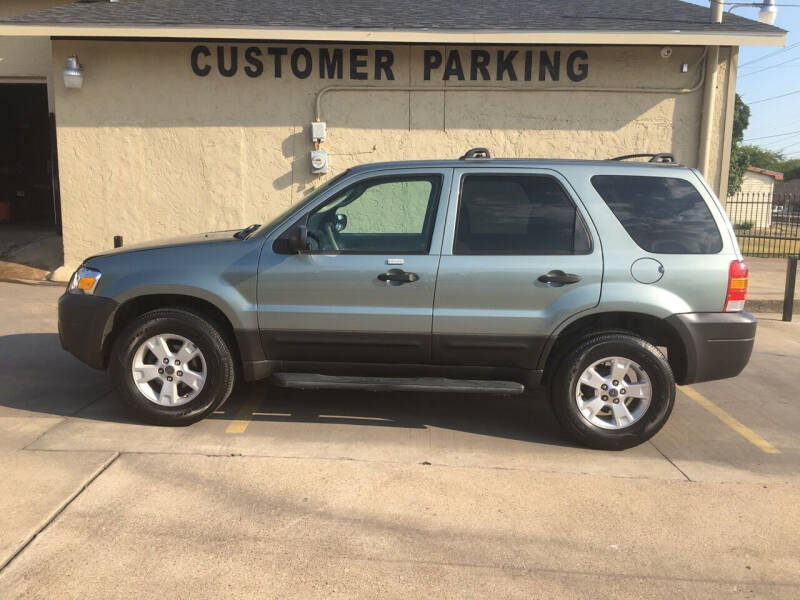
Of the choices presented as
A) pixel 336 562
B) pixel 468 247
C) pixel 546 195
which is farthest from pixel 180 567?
pixel 546 195

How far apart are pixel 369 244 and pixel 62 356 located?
11.8 ft

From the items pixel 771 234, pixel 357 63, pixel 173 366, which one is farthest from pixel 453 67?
pixel 771 234

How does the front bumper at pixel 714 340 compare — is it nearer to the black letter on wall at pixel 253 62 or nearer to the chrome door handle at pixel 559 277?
the chrome door handle at pixel 559 277

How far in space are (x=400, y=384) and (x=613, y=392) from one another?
143cm

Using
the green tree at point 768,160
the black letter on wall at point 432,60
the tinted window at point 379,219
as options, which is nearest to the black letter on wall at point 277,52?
the black letter on wall at point 432,60

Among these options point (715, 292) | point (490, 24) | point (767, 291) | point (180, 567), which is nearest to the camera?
point (180, 567)

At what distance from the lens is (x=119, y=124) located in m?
10.6

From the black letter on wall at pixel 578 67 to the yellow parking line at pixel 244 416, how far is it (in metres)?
7.25

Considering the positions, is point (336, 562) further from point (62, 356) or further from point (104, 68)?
point (104, 68)

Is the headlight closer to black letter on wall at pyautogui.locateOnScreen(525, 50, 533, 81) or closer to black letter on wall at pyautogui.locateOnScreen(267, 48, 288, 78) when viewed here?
black letter on wall at pyautogui.locateOnScreen(267, 48, 288, 78)

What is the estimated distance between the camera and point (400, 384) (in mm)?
4750

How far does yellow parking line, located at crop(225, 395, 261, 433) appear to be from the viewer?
497 centimetres

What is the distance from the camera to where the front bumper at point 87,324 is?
→ 4867 mm

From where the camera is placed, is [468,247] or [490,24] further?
[490,24]
